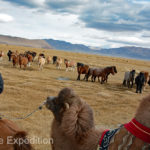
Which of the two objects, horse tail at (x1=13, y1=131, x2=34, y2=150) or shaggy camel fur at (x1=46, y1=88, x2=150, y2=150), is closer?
shaggy camel fur at (x1=46, y1=88, x2=150, y2=150)

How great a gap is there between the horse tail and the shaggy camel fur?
1.64 feet

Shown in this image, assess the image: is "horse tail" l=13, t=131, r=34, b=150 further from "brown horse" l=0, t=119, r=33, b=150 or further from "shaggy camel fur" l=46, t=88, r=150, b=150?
"shaggy camel fur" l=46, t=88, r=150, b=150

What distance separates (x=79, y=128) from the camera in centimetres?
186

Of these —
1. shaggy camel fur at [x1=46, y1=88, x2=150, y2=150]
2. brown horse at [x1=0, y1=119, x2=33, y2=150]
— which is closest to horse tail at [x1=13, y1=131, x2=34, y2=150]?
brown horse at [x1=0, y1=119, x2=33, y2=150]

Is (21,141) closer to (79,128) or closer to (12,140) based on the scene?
(12,140)

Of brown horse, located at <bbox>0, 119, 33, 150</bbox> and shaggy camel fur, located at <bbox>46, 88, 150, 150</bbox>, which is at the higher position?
shaggy camel fur, located at <bbox>46, 88, 150, 150</bbox>

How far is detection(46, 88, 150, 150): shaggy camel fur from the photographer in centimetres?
142

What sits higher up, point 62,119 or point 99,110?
point 62,119

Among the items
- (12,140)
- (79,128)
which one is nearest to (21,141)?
(12,140)

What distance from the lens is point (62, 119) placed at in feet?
6.41

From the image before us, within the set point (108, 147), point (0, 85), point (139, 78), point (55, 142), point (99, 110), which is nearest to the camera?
point (108, 147)

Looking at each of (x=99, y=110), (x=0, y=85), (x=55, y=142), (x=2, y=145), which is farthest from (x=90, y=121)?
(x=99, y=110)

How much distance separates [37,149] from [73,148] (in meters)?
→ 2.96

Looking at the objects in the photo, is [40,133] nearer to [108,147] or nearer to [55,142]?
[55,142]
